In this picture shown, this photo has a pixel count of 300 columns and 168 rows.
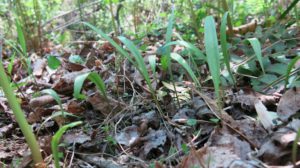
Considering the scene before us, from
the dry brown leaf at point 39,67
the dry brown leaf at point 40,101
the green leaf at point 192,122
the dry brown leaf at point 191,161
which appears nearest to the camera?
the dry brown leaf at point 191,161

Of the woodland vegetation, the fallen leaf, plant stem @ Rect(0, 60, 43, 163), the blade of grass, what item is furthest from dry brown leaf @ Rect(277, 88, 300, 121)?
plant stem @ Rect(0, 60, 43, 163)

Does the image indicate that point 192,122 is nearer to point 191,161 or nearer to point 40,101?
point 191,161

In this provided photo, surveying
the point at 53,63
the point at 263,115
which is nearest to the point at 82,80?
the point at 263,115

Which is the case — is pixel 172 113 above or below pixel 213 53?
below

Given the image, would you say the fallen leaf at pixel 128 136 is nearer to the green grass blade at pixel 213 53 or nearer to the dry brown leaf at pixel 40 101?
the green grass blade at pixel 213 53

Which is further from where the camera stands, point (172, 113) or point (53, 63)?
point (53, 63)

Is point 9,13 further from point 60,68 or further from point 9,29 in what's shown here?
point 60,68

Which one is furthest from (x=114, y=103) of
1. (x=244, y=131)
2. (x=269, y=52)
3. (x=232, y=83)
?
(x=269, y=52)

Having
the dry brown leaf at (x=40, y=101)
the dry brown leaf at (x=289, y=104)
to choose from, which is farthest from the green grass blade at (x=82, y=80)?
the dry brown leaf at (x=289, y=104)

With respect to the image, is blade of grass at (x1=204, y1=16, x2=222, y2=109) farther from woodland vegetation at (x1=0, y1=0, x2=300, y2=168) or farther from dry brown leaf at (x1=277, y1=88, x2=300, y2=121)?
dry brown leaf at (x1=277, y1=88, x2=300, y2=121)
